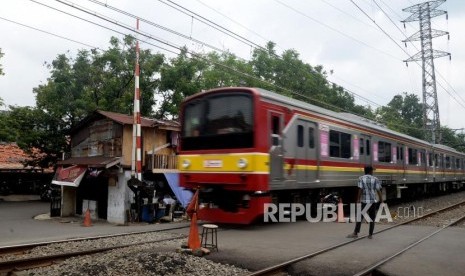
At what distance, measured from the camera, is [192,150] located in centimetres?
1119

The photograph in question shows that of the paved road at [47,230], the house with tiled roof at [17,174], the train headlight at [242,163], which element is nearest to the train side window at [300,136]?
the train headlight at [242,163]

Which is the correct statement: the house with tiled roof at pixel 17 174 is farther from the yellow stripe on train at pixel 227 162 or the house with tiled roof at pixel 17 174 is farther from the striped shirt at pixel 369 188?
the striped shirt at pixel 369 188

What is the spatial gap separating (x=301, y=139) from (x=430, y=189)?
18019 mm

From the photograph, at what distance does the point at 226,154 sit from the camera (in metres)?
10.3

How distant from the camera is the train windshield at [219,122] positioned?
10.1m

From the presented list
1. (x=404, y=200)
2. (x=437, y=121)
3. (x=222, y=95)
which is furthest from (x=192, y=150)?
(x=437, y=121)

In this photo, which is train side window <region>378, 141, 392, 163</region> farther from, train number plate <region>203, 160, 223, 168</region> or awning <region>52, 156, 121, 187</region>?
awning <region>52, 156, 121, 187</region>

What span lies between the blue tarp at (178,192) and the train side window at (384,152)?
764cm

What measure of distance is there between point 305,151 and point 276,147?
5.12 ft

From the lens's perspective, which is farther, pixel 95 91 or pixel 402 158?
pixel 95 91

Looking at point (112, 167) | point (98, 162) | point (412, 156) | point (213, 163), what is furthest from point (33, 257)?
point (412, 156)

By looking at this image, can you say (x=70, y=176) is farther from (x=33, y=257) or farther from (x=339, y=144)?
(x=339, y=144)

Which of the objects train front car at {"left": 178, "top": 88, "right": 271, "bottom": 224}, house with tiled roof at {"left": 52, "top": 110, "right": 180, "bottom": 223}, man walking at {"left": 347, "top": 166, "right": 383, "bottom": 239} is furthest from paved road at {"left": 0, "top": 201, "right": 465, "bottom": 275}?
house with tiled roof at {"left": 52, "top": 110, "right": 180, "bottom": 223}

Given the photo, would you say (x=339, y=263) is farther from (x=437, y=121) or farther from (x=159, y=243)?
(x=437, y=121)
